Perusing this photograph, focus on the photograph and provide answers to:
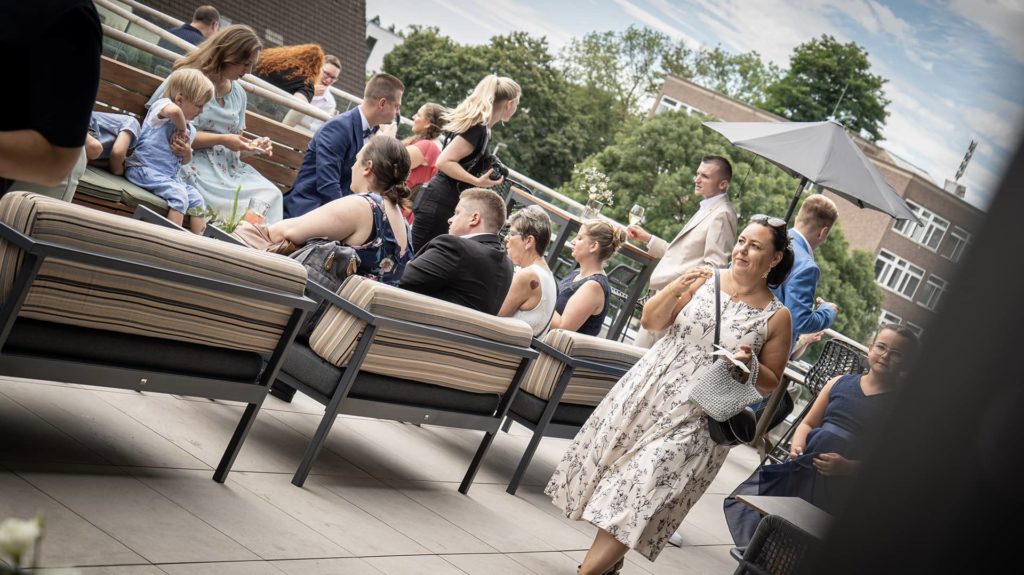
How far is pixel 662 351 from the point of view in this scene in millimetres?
4816

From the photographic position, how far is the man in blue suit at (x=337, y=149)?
724cm

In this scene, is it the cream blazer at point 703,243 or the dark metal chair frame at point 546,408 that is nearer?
the dark metal chair frame at point 546,408

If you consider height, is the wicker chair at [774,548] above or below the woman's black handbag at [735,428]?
below

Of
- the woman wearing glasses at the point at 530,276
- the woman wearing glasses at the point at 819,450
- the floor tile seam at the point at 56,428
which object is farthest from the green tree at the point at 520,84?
the floor tile seam at the point at 56,428

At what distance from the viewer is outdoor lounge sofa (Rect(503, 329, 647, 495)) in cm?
605

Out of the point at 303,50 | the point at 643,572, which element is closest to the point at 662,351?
the point at 643,572

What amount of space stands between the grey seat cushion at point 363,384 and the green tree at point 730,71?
70235 millimetres

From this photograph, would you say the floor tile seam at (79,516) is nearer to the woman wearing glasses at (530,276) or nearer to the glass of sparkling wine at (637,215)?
the woman wearing glasses at (530,276)

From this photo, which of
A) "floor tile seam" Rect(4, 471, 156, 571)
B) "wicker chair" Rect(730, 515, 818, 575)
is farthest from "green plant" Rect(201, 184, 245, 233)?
"wicker chair" Rect(730, 515, 818, 575)

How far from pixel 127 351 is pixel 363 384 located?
126 centimetres

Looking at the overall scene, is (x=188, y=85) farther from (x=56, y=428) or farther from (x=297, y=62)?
(x=297, y=62)

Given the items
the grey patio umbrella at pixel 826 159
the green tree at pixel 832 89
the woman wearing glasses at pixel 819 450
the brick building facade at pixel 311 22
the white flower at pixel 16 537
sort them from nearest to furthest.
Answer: the white flower at pixel 16 537
the woman wearing glasses at pixel 819 450
the grey patio umbrella at pixel 826 159
the brick building facade at pixel 311 22
the green tree at pixel 832 89

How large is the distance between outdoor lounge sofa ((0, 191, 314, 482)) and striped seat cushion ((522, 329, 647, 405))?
2086 millimetres

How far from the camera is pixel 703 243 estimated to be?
7.17m
